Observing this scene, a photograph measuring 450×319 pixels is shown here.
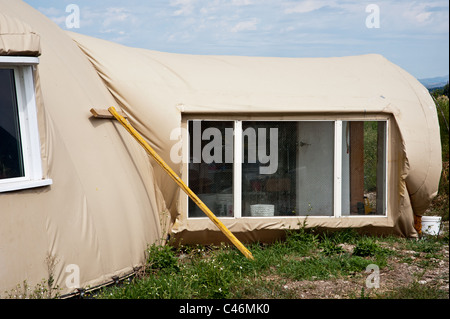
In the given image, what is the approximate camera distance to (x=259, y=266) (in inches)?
232

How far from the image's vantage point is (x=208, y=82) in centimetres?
692

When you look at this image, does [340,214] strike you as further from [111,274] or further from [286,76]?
[111,274]

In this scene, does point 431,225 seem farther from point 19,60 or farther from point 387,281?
point 19,60

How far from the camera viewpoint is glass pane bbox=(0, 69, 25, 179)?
14.7ft

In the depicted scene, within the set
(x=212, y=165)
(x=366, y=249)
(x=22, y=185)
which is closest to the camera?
(x=22, y=185)

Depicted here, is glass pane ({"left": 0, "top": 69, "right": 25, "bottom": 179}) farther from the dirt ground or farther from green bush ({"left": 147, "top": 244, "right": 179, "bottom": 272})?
the dirt ground

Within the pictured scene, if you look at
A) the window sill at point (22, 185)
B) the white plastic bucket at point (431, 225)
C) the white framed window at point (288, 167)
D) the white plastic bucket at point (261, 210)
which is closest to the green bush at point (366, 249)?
the white framed window at point (288, 167)

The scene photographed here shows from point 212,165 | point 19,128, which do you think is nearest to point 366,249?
point 212,165

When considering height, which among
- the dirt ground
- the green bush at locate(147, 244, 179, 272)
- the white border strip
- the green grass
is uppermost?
the white border strip

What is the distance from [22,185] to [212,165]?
2.74m

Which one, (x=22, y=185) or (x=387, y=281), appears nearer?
(x=22, y=185)

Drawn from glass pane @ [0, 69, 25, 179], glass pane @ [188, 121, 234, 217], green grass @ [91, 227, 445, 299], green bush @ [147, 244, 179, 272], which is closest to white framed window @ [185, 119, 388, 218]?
glass pane @ [188, 121, 234, 217]

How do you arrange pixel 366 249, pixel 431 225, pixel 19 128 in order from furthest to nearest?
pixel 431 225 < pixel 366 249 < pixel 19 128

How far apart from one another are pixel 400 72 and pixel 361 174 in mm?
1803
